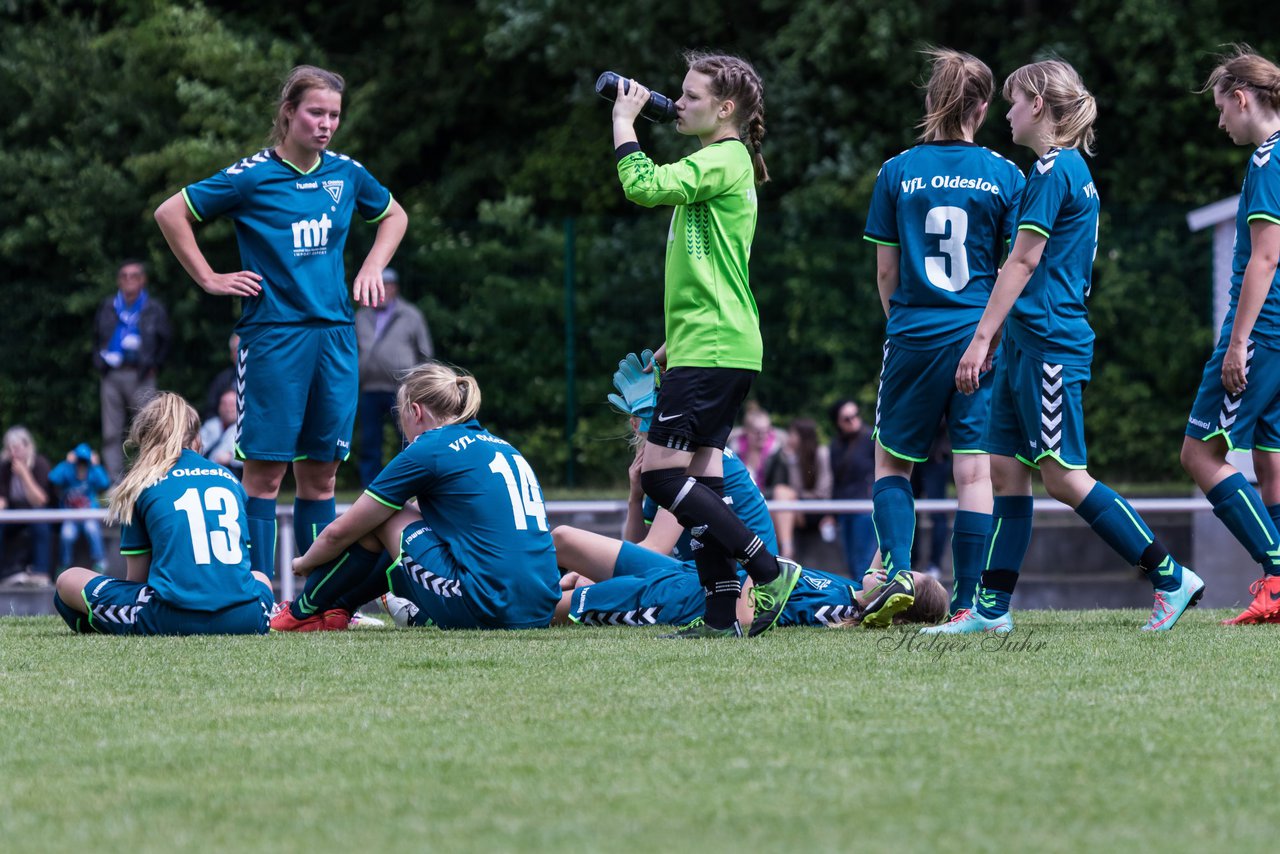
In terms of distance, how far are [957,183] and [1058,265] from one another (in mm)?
462

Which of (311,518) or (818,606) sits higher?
(311,518)

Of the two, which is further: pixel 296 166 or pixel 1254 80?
pixel 296 166

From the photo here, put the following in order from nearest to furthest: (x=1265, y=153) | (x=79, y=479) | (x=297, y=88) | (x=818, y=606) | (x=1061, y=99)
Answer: (x=1061, y=99) < (x=1265, y=153) < (x=818, y=606) < (x=297, y=88) < (x=79, y=479)

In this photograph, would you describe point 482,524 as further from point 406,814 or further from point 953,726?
point 406,814

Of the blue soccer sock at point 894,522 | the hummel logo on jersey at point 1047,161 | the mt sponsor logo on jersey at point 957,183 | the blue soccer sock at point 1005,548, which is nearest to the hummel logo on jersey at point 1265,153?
the hummel logo on jersey at point 1047,161

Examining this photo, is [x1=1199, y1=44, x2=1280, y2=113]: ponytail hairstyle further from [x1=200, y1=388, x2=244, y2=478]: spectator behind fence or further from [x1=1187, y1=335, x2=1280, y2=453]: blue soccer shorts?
[x1=200, y1=388, x2=244, y2=478]: spectator behind fence

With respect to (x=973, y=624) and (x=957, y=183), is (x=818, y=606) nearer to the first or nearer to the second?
(x=973, y=624)

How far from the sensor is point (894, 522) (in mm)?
6324

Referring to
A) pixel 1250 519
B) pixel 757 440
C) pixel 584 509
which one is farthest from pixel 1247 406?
pixel 757 440

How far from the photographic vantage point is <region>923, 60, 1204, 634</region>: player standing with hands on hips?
19.5 feet

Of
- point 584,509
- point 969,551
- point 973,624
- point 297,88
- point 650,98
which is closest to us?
point 650,98

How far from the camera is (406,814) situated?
3215mm

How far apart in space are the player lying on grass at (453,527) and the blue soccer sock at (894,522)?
121 cm

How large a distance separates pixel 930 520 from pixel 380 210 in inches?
264
